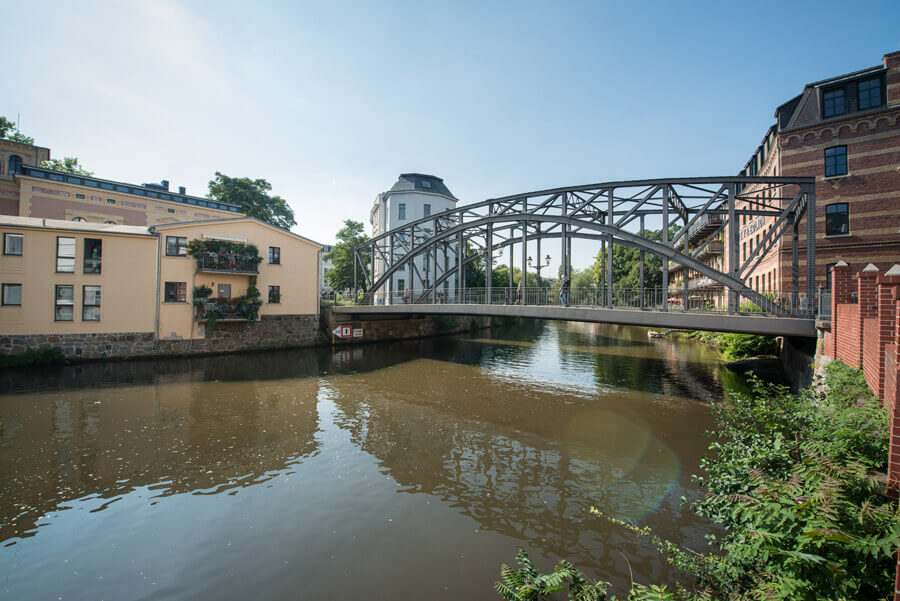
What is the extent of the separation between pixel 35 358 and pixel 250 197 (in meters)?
25.0

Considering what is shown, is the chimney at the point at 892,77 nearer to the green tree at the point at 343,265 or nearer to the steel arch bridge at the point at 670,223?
the steel arch bridge at the point at 670,223

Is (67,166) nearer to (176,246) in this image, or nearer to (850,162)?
(176,246)

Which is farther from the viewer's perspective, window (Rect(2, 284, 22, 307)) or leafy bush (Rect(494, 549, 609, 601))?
window (Rect(2, 284, 22, 307))

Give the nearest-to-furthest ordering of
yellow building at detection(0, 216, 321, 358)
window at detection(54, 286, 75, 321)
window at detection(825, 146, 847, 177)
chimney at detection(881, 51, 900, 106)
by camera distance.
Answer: chimney at detection(881, 51, 900, 106)
window at detection(825, 146, 847, 177)
yellow building at detection(0, 216, 321, 358)
window at detection(54, 286, 75, 321)

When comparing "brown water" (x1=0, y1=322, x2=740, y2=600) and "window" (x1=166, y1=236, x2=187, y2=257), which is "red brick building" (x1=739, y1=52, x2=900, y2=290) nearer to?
"brown water" (x1=0, y1=322, x2=740, y2=600)

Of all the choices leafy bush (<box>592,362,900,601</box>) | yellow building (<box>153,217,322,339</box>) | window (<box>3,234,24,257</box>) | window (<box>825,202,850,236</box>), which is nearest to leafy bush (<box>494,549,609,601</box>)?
leafy bush (<box>592,362,900,601</box>)

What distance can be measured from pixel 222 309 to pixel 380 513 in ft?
61.6

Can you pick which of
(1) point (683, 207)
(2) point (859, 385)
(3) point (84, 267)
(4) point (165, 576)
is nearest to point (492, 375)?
(1) point (683, 207)

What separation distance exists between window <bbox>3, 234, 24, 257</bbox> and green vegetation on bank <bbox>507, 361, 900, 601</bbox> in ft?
83.3

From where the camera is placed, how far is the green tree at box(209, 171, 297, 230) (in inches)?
1462

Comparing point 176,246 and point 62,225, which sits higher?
point 62,225

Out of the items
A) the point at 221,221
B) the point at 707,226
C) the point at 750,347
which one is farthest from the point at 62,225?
the point at 707,226

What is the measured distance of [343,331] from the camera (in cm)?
2548

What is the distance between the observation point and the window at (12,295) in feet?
53.8
